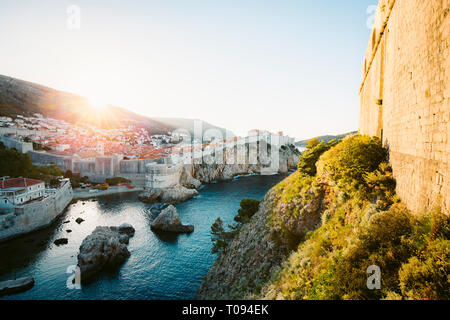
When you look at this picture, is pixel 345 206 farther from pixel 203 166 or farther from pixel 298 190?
pixel 203 166

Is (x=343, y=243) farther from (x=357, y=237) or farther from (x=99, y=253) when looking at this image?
(x=99, y=253)

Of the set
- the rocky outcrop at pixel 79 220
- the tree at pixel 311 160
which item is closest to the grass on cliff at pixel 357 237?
the tree at pixel 311 160

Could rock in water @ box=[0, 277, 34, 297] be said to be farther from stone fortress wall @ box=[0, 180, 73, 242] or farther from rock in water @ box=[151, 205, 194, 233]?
rock in water @ box=[151, 205, 194, 233]

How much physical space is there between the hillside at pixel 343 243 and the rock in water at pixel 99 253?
1166 cm

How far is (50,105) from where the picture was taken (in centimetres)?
11669

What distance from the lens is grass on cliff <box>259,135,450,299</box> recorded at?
3.72 metres

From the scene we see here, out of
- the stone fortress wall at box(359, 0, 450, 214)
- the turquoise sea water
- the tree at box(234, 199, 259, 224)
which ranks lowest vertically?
the turquoise sea water

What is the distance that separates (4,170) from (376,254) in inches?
1900

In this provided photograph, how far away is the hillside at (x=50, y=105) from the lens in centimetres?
9559

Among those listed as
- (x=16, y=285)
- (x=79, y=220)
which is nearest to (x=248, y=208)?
(x=16, y=285)

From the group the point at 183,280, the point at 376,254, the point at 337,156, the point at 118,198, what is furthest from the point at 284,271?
the point at 118,198

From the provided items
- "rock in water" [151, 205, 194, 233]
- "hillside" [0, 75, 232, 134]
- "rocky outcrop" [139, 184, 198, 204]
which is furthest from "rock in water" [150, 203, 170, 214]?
Result: "hillside" [0, 75, 232, 134]

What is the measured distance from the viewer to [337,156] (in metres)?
7.84

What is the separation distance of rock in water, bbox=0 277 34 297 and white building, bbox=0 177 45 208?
12459 millimetres
